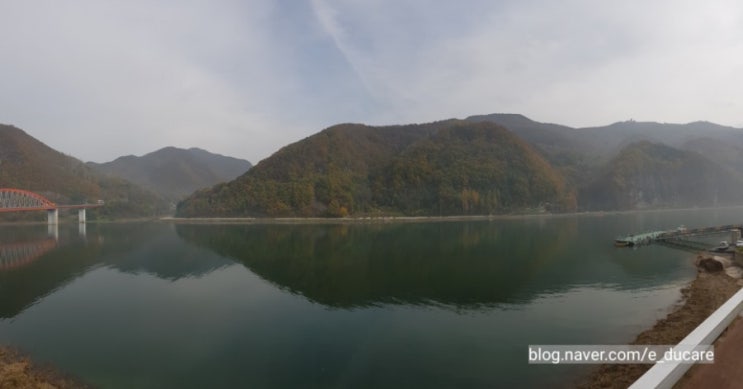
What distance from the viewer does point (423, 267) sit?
34562mm

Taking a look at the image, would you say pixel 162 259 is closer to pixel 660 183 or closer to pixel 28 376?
pixel 28 376

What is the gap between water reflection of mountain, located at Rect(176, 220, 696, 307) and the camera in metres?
25.0

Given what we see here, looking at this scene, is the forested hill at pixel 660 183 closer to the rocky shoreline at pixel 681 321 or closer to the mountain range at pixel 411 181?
the mountain range at pixel 411 181

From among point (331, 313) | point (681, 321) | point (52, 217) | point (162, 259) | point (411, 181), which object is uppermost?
point (411, 181)

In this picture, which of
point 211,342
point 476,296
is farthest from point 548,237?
point 211,342

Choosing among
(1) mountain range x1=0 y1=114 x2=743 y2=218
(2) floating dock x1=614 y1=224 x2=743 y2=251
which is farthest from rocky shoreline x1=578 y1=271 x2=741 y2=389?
(1) mountain range x1=0 y1=114 x2=743 y2=218

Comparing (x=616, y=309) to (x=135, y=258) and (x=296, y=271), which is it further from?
(x=135, y=258)

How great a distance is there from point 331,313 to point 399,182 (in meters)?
97.9

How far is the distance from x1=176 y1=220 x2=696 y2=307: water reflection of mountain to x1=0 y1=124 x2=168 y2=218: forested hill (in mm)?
78207

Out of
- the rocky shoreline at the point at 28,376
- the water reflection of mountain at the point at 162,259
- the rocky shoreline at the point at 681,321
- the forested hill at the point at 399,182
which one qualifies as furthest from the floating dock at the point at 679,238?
the forested hill at the point at 399,182

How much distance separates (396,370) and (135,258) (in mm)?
40064

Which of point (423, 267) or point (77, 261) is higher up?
point (77, 261)

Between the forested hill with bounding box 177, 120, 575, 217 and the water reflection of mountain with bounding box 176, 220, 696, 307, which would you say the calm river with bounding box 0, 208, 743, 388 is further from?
the forested hill with bounding box 177, 120, 575, 217

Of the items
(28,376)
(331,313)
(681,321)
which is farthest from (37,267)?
(681,321)
